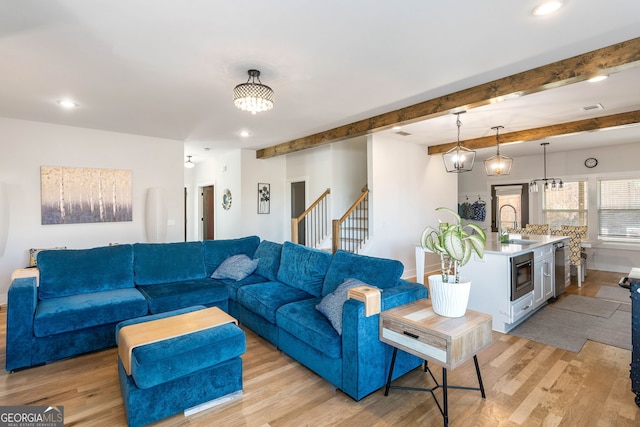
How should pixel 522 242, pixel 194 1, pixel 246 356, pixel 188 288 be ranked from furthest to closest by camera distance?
pixel 522 242 < pixel 188 288 < pixel 246 356 < pixel 194 1

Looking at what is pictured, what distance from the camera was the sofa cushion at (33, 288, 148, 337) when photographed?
2.66 meters

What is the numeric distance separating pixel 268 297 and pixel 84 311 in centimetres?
160

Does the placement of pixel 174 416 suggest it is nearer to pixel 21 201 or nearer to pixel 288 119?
pixel 288 119

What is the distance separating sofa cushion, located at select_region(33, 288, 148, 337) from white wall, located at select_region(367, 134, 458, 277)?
139 inches

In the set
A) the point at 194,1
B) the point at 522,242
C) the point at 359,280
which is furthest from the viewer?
the point at 522,242

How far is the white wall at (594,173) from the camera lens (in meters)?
6.36

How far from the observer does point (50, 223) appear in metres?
4.70

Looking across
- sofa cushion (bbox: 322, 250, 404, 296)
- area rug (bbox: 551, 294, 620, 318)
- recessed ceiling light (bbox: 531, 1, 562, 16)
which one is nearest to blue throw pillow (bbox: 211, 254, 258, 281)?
sofa cushion (bbox: 322, 250, 404, 296)

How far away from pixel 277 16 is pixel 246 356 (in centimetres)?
274

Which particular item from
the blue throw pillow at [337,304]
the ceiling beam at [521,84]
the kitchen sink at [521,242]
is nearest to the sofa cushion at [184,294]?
the blue throw pillow at [337,304]

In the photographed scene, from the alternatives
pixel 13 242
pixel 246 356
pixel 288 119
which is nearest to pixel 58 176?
pixel 13 242

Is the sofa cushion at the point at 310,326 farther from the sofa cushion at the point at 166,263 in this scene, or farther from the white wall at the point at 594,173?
the white wall at the point at 594,173

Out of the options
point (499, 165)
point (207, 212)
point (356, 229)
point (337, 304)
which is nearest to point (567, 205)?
point (499, 165)

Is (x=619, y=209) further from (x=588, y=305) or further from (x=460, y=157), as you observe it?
(x=460, y=157)
